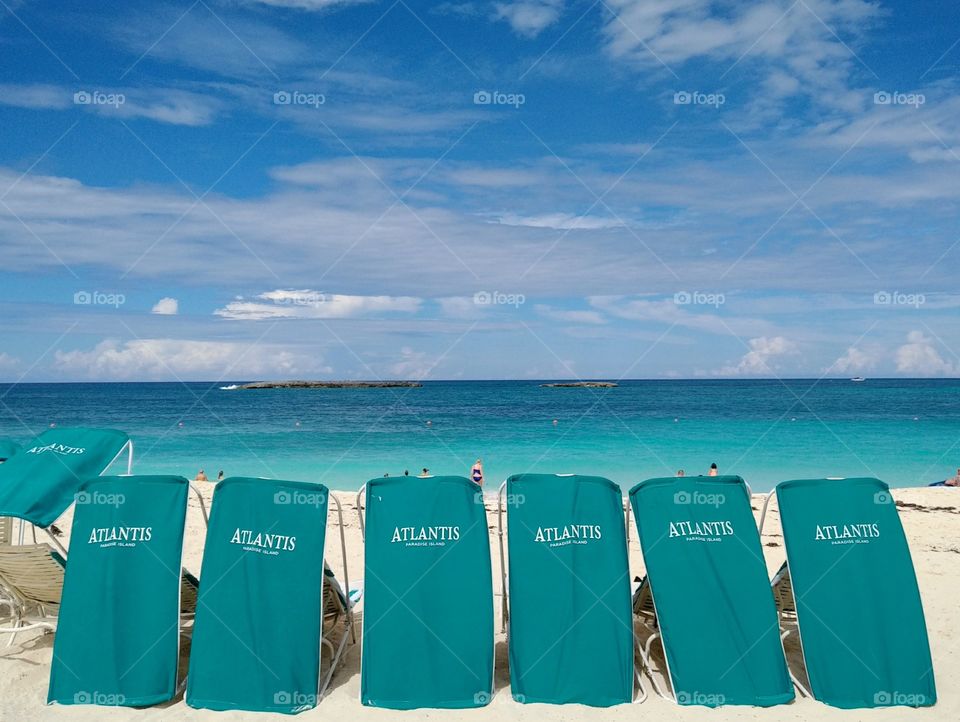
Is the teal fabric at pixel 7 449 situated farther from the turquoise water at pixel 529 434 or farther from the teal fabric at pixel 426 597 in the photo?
the turquoise water at pixel 529 434

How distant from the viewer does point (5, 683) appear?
4.80 metres

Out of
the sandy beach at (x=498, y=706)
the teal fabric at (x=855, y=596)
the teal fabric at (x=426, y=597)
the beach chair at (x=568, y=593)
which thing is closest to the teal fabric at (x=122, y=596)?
the sandy beach at (x=498, y=706)

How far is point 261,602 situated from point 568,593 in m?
1.95

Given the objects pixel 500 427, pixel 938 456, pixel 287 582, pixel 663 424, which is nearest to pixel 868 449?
pixel 938 456

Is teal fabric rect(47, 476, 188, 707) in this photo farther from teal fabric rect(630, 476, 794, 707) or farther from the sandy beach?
teal fabric rect(630, 476, 794, 707)

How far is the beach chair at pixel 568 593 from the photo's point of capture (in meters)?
4.61

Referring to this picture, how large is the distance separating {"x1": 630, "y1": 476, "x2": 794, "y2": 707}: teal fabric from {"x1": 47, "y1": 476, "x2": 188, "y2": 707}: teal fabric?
307 cm

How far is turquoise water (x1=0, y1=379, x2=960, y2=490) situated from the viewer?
27875 millimetres

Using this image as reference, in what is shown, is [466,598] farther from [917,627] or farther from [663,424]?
[663,424]

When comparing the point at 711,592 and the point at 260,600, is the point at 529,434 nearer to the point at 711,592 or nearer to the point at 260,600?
the point at 711,592

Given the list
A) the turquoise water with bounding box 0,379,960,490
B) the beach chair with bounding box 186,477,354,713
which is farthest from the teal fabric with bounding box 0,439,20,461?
the turquoise water with bounding box 0,379,960,490

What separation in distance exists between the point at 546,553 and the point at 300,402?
63101mm

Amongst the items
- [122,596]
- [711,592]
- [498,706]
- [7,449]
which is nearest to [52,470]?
[122,596]

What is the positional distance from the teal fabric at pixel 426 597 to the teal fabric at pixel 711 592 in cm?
113
